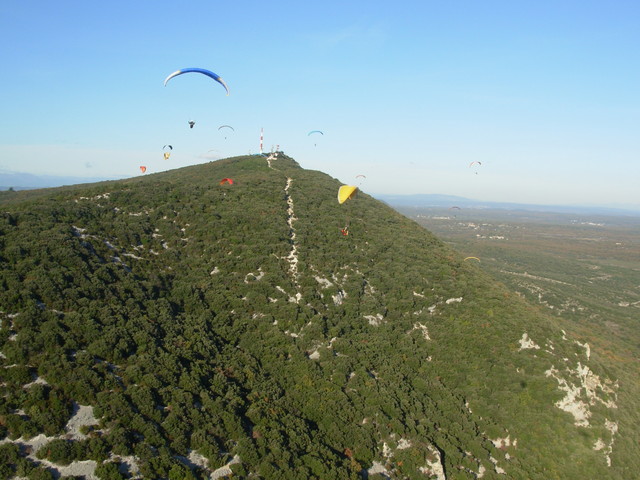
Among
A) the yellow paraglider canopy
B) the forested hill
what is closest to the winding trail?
the forested hill

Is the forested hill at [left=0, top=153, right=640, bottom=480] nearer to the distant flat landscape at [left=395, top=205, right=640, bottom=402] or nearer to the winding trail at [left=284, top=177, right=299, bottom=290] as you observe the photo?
the winding trail at [left=284, top=177, right=299, bottom=290]

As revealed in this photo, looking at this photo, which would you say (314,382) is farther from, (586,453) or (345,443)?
(586,453)

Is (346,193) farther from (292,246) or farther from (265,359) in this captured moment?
(265,359)

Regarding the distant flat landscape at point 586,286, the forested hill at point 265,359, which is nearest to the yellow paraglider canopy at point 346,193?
the forested hill at point 265,359

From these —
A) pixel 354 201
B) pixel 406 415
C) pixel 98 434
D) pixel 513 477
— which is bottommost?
pixel 513 477

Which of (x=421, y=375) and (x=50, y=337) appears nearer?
(x=50, y=337)

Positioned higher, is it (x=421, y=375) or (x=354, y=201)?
(x=354, y=201)

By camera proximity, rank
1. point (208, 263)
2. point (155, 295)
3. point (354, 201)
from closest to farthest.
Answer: point (155, 295)
point (208, 263)
point (354, 201)

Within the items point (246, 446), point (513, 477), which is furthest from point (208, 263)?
point (513, 477)

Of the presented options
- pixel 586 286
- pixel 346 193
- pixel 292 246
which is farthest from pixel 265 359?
pixel 586 286
